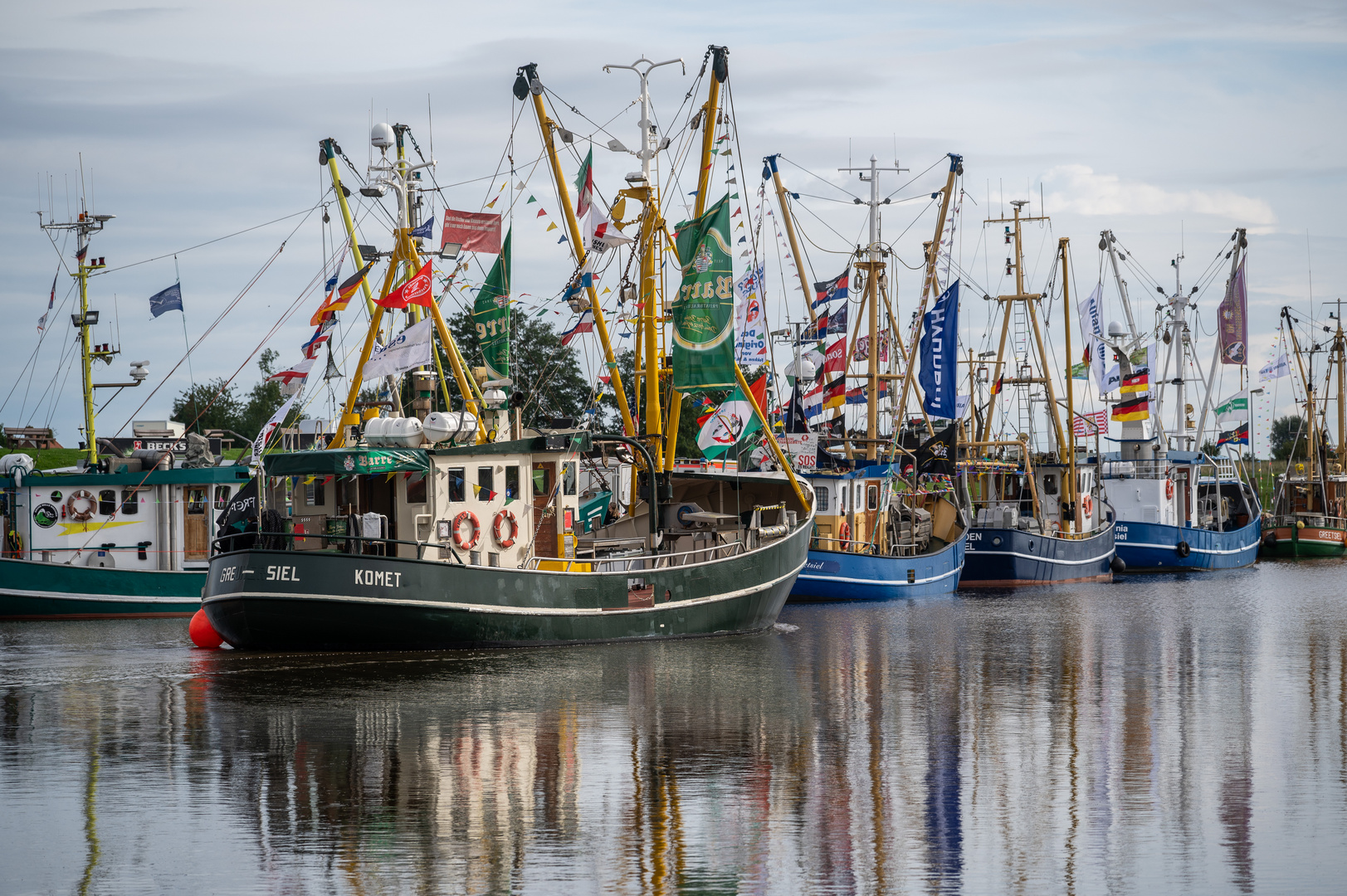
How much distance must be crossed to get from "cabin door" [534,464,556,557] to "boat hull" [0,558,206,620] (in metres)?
13.0

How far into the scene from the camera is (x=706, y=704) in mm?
21891

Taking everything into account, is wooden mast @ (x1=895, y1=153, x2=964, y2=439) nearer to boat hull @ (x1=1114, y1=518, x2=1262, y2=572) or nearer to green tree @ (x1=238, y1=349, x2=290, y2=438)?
boat hull @ (x1=1114, y1=518, x2=1262, y2=572)

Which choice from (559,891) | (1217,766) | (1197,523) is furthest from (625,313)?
(1197,523)

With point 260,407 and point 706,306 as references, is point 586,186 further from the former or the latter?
point 260,407

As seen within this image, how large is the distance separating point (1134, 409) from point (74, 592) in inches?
1562

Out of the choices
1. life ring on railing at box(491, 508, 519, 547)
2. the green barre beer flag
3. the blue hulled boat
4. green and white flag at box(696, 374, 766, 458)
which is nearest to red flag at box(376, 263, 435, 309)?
the green barre beer flag

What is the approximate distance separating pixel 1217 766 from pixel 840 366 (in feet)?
88.9

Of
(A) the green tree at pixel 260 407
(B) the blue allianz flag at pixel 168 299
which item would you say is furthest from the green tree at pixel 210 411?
(B) the blue allianz flag at pixel 168 299

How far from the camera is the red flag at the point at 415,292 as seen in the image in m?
26.3

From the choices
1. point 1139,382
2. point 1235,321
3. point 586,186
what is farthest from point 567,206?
point 1235,321

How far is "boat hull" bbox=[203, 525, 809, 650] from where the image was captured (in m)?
24.7

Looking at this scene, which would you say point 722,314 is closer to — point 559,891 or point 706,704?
point 706,704

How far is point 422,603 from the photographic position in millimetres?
25344

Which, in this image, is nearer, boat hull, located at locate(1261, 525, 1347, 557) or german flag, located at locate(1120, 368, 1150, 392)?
german flag, located at locate(1120, 368, 1150, 392)
